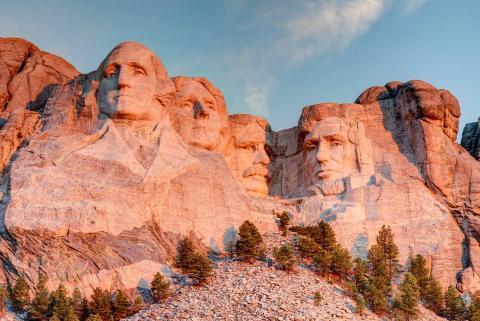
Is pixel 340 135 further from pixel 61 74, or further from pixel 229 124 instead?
pixel 61 74

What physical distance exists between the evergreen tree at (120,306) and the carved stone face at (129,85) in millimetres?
8082

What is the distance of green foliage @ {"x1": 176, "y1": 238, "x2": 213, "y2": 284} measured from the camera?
3028 centimetres

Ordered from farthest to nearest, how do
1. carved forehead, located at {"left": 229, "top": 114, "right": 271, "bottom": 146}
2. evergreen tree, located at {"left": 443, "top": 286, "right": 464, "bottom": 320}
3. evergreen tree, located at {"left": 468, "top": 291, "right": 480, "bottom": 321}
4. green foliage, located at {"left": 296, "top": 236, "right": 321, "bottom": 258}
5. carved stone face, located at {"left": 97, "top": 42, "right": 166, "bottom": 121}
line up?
carved forehead, located at {"left": 229, "top": 114, "right": 271, "bottom": 146}
carved stone face, located at {"left": 97, "top": 42, "right": 166, "bottom": 121}
green foliage, located at {"left": 296, "top": 236, "right": 321, "bottom": 258}
evergreen tree, located at {"left": 443, "top": 286, "right": 464, "bottom": 320}
evergreen tree, located at {"left": 468, "top": 291, "right": 480, "bottom": 321}

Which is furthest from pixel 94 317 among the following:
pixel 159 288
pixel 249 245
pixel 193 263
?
pixel 249 245

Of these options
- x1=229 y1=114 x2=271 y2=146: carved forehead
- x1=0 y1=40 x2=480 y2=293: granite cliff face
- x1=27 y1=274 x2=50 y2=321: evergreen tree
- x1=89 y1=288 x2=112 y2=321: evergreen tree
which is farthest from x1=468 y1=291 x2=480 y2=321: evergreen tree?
x1=27 y1=274 x2=50 y2=321: evergreen tree

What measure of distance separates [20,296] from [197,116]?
36.4ft

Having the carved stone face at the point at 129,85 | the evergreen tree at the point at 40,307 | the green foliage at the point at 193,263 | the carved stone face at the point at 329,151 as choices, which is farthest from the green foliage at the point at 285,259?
the carved stone face at the point at 129,85

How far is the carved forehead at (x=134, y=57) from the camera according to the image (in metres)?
35.6

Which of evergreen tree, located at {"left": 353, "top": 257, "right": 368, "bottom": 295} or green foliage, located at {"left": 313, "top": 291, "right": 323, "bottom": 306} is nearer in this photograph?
green foliage, located at {"left": 313, "top": 291, "right": 323, "bottom": 306}

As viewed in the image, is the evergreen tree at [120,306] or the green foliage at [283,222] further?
the green foliage at [283,222]

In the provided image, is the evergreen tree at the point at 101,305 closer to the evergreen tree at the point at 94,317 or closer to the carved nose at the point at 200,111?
the evergreen tree at the point at 94,317

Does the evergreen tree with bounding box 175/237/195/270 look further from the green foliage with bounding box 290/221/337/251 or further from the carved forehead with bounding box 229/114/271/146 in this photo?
the carved forehead with bounding box 229/114/271/146

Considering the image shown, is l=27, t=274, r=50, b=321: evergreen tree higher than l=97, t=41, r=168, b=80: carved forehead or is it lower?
lower

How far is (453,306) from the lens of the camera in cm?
3222
